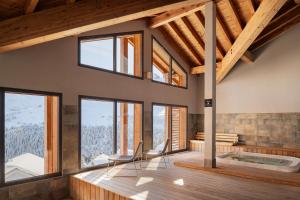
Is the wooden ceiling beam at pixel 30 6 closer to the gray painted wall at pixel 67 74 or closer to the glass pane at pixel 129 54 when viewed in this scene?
the gray painted wall at pixel 67 74

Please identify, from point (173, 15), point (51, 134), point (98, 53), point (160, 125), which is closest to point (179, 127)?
point (160, 125)

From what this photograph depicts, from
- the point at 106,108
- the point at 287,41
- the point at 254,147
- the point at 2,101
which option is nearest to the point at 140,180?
the point at 106,108

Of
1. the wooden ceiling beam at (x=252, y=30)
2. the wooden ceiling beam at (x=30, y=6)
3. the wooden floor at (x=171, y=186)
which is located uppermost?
the wooden ceiling beam at (x=252, y=30)

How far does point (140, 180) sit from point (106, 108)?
218 centimetres

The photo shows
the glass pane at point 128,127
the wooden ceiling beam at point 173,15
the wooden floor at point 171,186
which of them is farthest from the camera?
the glass pane at point 128,127

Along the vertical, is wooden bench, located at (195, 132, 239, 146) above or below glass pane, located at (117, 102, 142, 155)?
below

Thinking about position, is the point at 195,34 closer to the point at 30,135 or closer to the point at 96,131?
the point at 96,131

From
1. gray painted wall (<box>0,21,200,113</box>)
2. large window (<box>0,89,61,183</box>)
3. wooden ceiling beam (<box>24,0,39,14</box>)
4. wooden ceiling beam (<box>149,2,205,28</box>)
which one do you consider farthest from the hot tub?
wooden ceiling beam (<box>24,0,39,14</box>)

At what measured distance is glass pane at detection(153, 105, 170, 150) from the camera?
803 centimetres

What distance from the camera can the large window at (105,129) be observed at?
19.4 ft

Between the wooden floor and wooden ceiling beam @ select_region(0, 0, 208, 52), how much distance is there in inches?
111

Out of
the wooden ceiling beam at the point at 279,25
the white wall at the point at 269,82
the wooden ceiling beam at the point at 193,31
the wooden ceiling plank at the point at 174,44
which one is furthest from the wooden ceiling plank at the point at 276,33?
the wooden ceiling plank at the point at 174,44

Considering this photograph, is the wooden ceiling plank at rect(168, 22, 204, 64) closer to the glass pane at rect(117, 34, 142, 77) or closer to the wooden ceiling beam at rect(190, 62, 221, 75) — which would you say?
the wooden ceiling beam at rect(190, 62, 221, 75)

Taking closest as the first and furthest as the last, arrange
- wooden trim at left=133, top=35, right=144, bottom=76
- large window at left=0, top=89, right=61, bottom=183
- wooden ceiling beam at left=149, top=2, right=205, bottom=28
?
large window at left=0, top=89, right=61, bottom=183
wooden ceiling beam at left=149, top=2, right=205, bottom=28
wooden trim at left=133, top=35, right=144, bottom=76
